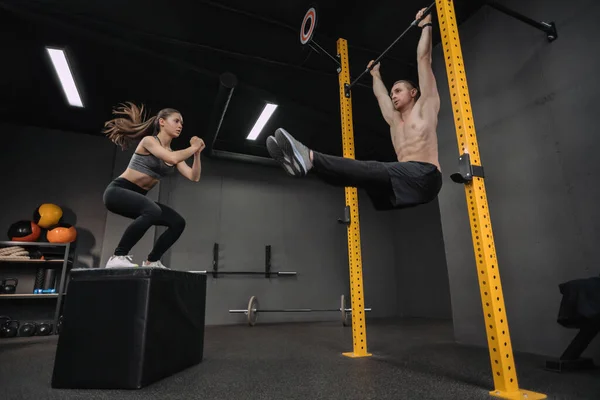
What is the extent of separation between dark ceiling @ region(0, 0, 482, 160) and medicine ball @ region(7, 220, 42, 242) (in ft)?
5.74

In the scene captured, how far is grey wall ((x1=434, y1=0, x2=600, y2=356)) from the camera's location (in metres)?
2.43

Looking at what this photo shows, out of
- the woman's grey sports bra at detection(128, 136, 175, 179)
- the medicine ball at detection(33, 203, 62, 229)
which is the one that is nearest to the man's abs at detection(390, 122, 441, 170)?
the woman's grey sports bra at detection(128, 136, 175, 179)

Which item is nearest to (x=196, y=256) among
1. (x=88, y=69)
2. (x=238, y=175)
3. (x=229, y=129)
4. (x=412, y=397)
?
(x=238, y=175)

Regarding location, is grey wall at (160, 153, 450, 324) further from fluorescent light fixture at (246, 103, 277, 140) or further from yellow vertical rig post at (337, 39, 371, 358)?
yellow vertical rig post at (337, 39, 371, 358)

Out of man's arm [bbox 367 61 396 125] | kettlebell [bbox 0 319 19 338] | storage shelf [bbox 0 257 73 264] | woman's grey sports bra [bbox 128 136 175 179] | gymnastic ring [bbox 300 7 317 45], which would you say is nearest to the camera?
woman's grey sports bra [bbox 128 136 175 179]

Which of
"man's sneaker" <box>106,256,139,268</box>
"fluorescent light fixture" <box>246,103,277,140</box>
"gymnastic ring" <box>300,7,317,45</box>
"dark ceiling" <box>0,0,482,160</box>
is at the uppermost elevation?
"dark ceiling" <box>0,0,482,160</box>

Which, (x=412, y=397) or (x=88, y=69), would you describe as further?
(x=88, y=69)

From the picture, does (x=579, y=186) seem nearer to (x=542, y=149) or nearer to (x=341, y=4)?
(x=542, y=149)

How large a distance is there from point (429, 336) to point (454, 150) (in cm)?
210

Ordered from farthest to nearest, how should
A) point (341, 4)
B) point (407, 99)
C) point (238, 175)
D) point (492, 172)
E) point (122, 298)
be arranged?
point (238, 175), point (341, 4), point (492, 172), point (407, 99), point (122, 298)

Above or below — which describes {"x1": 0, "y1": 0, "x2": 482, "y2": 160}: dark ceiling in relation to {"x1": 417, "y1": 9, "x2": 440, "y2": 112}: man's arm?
above

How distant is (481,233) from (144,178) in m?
2.06

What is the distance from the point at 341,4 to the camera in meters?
3.58

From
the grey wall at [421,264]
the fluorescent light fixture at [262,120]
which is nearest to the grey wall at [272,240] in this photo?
the grey wall at [421,264]
